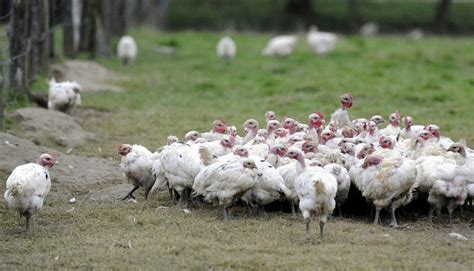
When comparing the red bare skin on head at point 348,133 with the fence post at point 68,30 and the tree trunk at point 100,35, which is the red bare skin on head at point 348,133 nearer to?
the fence post at point 68,30

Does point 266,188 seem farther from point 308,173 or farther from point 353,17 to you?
point 353,17

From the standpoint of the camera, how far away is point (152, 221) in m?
8.87

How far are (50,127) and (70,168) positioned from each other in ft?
7.16

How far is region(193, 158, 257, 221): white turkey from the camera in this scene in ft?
29.2

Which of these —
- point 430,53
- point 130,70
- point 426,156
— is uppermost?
point 426,156

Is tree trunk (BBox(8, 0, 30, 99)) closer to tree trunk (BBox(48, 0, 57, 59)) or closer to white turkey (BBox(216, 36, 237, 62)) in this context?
tree trunk (BBox(48, 0, 57, 59))

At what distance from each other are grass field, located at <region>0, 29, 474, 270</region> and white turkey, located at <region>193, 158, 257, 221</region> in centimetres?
23

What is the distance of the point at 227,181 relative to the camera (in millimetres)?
8930

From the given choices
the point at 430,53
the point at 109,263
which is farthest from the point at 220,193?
the point at 430,53

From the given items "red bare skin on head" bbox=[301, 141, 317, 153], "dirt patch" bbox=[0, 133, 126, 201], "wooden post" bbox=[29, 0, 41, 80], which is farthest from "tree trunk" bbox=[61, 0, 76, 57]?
"red bare skin on head" bbox=[301, 141, 317, 153]

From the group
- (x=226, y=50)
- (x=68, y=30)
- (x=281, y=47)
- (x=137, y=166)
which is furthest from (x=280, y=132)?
(x=281, y=47)

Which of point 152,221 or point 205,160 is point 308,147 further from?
point 152,221

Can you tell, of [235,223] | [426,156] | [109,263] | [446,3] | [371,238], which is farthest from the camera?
[446,3]

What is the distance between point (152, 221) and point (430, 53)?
15.6 meters
